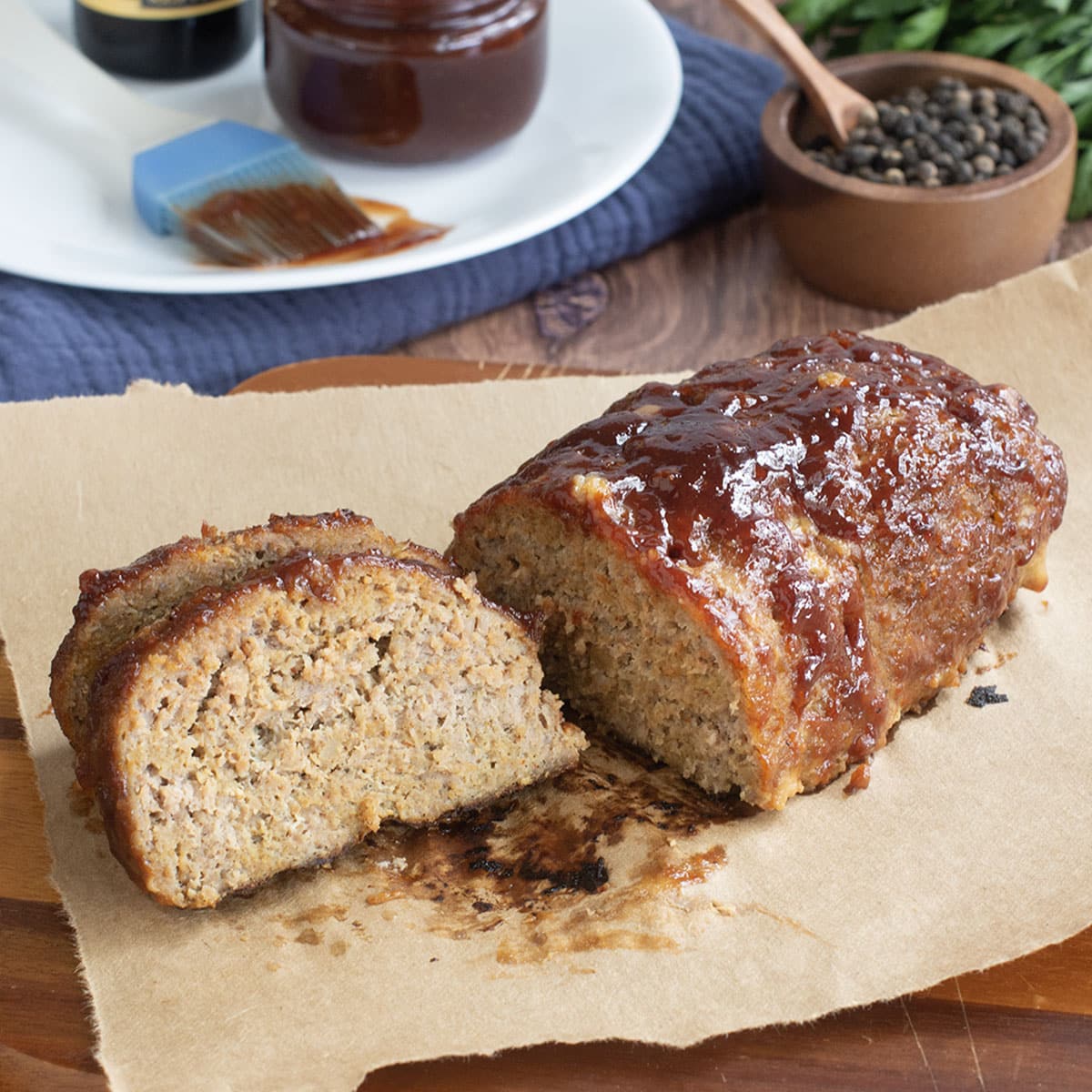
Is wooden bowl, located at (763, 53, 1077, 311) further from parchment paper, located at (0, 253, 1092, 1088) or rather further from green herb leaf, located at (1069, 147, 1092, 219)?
parchment paper, located at (0, 253, 1092, 1088)

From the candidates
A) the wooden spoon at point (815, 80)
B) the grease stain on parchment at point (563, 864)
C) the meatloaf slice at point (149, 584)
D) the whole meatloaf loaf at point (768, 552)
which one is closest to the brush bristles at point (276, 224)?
the wooden spoon at point (815, 80)

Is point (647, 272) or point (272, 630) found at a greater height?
point (272, 630)

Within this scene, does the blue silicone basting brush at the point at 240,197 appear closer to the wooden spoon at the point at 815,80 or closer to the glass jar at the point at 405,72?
the glass jar at the point at 405,72

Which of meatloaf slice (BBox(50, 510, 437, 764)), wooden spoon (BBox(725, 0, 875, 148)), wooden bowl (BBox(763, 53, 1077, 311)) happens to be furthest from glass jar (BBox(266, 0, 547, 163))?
meatloaf slice (BBox(50, 510, 437, 764))

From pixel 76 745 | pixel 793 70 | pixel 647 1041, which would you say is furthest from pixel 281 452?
pixel 793 70

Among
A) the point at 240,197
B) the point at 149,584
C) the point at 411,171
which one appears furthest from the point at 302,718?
the point at 411,171

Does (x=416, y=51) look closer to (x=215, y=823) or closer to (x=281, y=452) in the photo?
(x=281, y=452)

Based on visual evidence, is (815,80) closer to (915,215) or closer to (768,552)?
(915,215)
